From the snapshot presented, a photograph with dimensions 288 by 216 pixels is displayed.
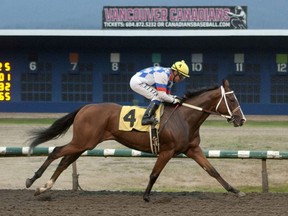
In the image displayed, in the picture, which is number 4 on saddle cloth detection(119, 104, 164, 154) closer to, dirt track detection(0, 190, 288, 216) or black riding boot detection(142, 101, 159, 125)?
black riding boot detection(142, 101, 159, 125)

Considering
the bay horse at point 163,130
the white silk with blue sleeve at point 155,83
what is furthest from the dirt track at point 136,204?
the white silk with blue sleeve at point 155,83

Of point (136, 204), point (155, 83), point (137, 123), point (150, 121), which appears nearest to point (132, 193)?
point (136, 204)

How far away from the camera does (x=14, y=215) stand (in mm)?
8094

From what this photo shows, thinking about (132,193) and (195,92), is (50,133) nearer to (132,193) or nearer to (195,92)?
(132,193)

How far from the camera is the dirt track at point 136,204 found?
27.5 feet

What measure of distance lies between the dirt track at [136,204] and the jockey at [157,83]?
3.45 ft

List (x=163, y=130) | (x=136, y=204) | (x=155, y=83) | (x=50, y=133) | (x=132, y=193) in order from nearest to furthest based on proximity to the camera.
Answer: (x=136, y=204) < (x=163, y=130) < (x=155, y=83) < (x=50, y=133) < (x=132, y=193)

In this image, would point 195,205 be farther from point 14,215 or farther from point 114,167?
point 114,167

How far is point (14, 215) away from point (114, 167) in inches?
220

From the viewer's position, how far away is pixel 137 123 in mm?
9414

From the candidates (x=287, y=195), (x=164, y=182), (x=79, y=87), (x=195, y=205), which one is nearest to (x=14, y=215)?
(x=195, y=205)

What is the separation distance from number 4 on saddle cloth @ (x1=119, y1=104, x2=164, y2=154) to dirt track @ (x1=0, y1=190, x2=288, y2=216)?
722 mm

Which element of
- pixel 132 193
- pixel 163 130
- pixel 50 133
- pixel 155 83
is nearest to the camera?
pixel 163 130

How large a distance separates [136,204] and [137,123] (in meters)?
1.02
